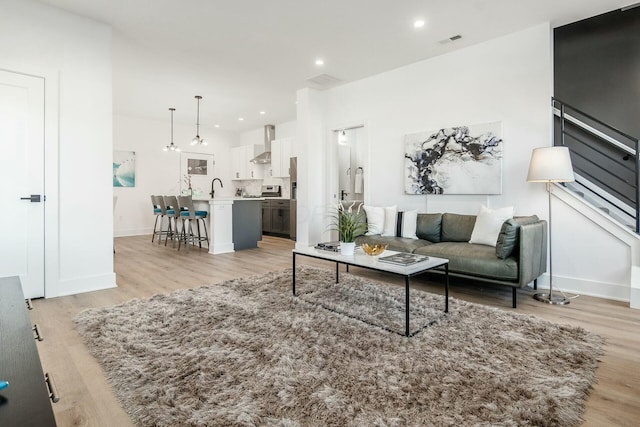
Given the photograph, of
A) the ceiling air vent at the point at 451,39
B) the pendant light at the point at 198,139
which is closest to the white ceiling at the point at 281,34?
the ceiling air vent at the point at 451,39

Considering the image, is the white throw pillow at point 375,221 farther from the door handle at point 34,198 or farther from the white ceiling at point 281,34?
the door handle at point 34,198

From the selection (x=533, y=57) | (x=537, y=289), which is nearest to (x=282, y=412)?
(x=537, y=289)

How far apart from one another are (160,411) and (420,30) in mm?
4425

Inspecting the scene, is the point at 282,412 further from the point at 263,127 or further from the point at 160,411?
the point at 263,127

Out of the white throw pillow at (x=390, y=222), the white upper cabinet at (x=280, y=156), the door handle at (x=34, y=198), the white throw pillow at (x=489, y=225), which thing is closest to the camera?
the door handle at (x=34, y=198)

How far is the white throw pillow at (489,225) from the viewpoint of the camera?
12.5ft

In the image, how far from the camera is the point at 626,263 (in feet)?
11.2

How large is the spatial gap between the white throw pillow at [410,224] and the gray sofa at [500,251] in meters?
0.27

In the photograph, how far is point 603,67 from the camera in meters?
4.36

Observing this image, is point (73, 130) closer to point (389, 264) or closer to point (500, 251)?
point (389, 264)

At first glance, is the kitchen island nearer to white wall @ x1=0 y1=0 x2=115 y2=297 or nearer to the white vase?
white wall @ x1=0 y1=0 x2=115 y2=297

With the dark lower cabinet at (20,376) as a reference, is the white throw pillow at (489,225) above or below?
above

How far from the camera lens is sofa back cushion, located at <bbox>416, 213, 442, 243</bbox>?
450 centimetres

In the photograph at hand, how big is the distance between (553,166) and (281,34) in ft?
11.1
